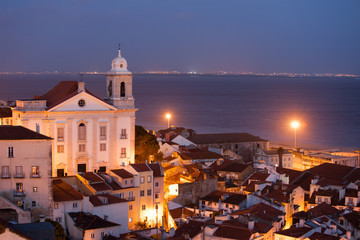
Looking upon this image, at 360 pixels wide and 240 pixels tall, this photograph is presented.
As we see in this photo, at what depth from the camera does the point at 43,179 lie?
25.9 m

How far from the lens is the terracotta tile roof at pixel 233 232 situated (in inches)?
1008

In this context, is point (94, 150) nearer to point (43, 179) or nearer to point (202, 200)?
point (202, 200)

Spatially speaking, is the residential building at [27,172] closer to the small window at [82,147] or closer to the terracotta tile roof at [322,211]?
the small window at [82,147]

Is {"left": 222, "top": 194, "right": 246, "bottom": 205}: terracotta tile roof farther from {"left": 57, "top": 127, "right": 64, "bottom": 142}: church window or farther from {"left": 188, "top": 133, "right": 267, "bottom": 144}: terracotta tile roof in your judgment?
{"left": 188, "top": 133, "right": 267, "bottom": 144}: terracotta tile roof

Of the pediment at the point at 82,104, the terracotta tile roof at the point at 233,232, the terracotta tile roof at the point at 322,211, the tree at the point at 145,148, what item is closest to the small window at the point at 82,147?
the pediment at the point at 82,104

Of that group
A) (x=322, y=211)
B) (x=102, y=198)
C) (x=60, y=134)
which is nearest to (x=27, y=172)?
(x=102, y=198)

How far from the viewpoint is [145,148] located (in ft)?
124

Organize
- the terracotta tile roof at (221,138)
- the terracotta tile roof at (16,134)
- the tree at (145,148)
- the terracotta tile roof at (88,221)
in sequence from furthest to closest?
the terracotta tile roof at (221,138) → the tree at (145,148) → the terracotta tile roof at (16,134) → the terracotta tile roof at (88,221)

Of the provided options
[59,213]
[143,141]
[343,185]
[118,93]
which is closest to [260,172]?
[343,185]

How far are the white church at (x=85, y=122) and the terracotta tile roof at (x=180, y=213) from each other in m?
5.71

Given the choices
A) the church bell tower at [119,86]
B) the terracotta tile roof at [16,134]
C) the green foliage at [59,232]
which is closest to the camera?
the green foliage at [59,232]

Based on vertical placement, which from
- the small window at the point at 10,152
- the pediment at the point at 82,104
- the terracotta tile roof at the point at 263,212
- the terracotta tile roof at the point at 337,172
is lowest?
the terracotta tile roof at the point at 263,212

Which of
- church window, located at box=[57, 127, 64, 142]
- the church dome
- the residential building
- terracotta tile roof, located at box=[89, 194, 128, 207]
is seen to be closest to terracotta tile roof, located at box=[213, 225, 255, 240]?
terracotta tile roof, located at box=[89, 194, 128, 207]

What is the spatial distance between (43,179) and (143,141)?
1294cm
